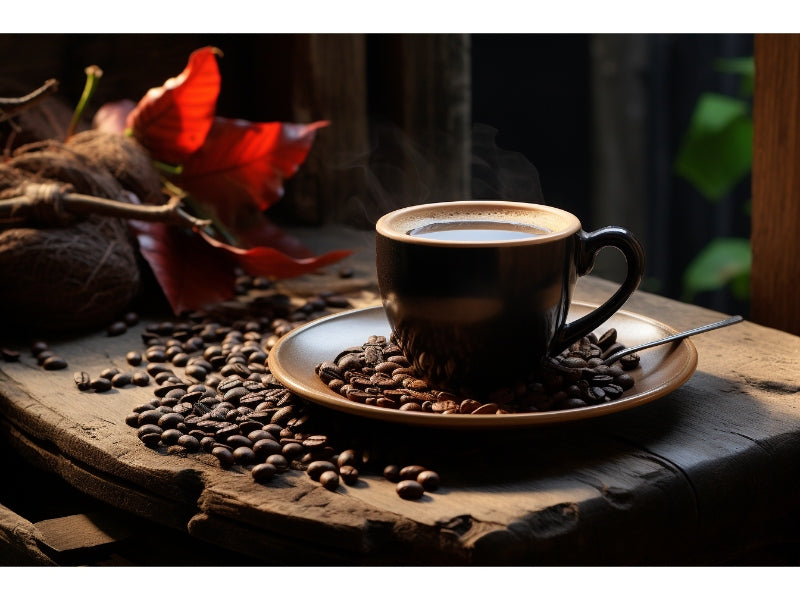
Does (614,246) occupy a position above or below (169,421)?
above

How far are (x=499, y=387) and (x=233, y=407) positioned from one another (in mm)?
311

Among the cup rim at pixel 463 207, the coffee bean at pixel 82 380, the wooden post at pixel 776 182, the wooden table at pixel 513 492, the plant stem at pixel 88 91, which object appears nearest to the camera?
the wooden table at pixel 513 492

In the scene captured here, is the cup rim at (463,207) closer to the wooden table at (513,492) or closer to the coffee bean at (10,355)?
the wooden table at (513,492)

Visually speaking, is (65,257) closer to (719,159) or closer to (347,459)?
(347,459)

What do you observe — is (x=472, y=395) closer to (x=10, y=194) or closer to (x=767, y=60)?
(x=767, y=60)

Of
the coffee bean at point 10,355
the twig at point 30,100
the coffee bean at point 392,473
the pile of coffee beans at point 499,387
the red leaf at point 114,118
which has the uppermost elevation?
the twig at point 30,100

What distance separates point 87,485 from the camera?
1.09 meters

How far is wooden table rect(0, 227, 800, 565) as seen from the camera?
88cm

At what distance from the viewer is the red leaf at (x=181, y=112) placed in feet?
5.12

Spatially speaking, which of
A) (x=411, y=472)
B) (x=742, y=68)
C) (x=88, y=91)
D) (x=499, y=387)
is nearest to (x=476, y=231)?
(x=499, y=387)

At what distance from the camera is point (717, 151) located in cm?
254

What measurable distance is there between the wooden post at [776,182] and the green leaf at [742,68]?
3.47ft

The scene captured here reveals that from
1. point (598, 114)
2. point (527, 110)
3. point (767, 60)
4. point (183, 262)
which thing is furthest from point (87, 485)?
point (598, 114)

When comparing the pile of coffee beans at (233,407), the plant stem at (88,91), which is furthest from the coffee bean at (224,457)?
the plant stem at (88,91)
